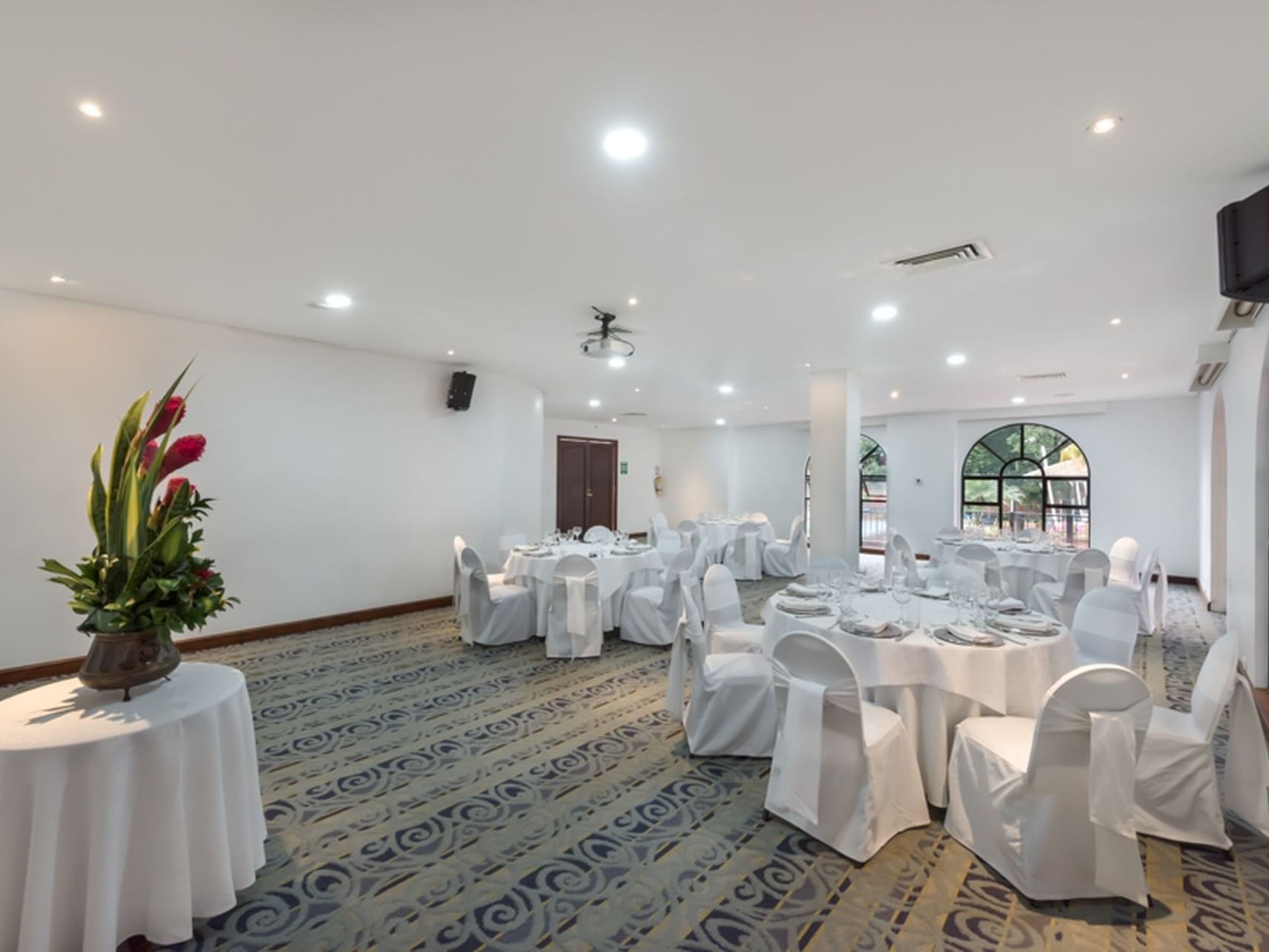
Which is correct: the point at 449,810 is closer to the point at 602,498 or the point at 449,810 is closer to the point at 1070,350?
the point at 1070,350

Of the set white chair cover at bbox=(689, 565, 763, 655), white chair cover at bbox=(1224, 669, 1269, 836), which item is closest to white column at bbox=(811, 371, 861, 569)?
white chair cover at bbox=(689, 565, 763, 655)

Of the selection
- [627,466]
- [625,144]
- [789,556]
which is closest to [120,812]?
[625,144]

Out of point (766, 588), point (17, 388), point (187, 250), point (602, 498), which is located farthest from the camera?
point (602, 498)

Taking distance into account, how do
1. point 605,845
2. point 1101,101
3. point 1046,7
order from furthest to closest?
point 605,845
point 1101,101
point 1046,7

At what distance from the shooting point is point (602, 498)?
1434cm

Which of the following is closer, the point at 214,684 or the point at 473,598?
the point at 214,684

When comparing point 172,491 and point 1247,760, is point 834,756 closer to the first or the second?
point 1247,760

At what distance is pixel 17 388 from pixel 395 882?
16.4 feet

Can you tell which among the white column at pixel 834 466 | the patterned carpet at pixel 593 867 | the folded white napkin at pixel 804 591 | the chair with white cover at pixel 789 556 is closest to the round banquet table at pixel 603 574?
the patterned carpet at pixel 593 867

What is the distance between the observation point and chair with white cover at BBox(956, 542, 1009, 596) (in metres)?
5.79

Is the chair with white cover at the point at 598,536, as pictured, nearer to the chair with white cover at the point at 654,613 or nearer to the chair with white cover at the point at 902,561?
the chair with white cover at the point at 654,613

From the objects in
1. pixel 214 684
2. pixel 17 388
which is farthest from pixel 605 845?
pixel 17 388

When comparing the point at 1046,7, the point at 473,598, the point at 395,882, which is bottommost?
the point at 395,882

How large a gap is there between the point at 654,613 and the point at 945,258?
393 cm
